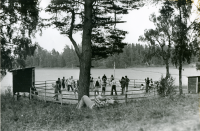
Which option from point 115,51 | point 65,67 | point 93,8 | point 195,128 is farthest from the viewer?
point 65,67

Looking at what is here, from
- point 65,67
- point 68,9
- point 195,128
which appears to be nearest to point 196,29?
point 68,9

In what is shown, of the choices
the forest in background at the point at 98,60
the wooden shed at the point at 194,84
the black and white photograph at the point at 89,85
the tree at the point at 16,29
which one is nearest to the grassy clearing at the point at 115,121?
the black and white photograph at the point at 89,85

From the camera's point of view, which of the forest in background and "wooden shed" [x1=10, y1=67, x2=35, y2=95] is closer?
"wooden shed" [x1=10, y1=67, x2=35, y2=95]

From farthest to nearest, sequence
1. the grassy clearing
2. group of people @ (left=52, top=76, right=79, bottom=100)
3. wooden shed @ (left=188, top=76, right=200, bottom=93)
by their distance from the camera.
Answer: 1. wooden shed @ (left=188, top=76, right=200, bottom=93)
2. group of people @ (left=52, top=76, right=79, bottom=100)
3. the grassy clearing

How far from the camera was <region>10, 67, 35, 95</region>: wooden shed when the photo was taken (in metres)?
16.0

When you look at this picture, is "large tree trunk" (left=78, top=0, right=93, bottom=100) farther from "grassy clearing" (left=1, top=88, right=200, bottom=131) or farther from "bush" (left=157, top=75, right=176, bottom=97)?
"bush" (left=157, top=75, right=176, bottom=97)

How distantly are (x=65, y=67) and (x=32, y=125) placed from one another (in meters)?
119

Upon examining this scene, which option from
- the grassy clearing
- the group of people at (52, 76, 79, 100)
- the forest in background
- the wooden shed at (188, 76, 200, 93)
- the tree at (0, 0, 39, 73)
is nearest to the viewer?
the grassy clearing

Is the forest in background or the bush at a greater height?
the forest in background

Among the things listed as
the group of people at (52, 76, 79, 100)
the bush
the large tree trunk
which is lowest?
the group of people at (52, 76, 79, 100)

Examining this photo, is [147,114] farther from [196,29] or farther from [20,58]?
[196,29]

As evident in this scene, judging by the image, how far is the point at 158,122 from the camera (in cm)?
614

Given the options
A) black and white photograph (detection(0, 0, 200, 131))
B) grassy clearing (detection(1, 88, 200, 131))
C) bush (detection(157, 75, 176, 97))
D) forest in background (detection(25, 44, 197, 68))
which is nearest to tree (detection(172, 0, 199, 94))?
black and white photograph (detection(0, 0, 200, 131))

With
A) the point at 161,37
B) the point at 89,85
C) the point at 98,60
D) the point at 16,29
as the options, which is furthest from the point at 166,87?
the point at 98,60
